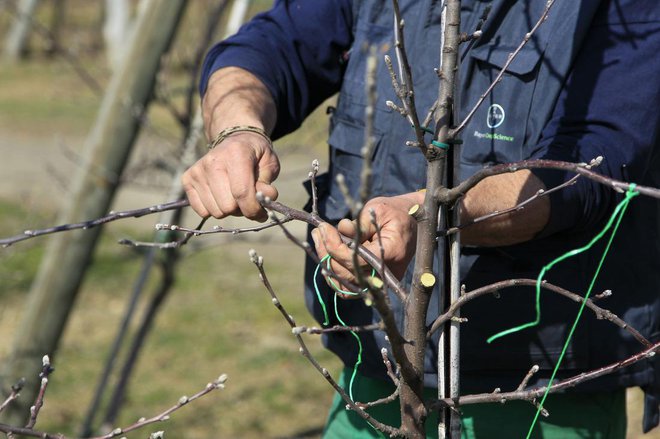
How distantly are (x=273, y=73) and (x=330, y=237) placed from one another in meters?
0.78

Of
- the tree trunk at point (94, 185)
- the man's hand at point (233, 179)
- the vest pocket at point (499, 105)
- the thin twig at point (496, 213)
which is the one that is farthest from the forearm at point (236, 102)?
A: the tree trunk at point (94, 185)

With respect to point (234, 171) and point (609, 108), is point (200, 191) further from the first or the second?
point (609, 108)

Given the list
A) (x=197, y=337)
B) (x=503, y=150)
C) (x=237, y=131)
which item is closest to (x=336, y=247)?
(x=237, y=131)

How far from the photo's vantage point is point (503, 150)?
1911 mm

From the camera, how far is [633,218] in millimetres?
1993

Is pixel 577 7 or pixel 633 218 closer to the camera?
pixel 577 7

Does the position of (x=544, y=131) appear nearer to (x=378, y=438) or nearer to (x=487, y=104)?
(x=487, y=104)

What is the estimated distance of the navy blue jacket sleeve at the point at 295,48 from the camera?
217cm

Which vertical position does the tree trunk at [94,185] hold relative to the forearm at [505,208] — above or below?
above

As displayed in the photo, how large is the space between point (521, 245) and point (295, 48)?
27.6 inches

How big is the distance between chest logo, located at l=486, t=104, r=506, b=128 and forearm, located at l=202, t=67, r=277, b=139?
454 millimetres

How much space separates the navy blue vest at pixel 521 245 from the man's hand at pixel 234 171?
0.31 metres

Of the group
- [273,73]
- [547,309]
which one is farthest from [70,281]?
[547,309]

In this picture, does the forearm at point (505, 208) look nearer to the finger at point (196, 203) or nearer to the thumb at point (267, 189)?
the thumb at point (267, 189)
